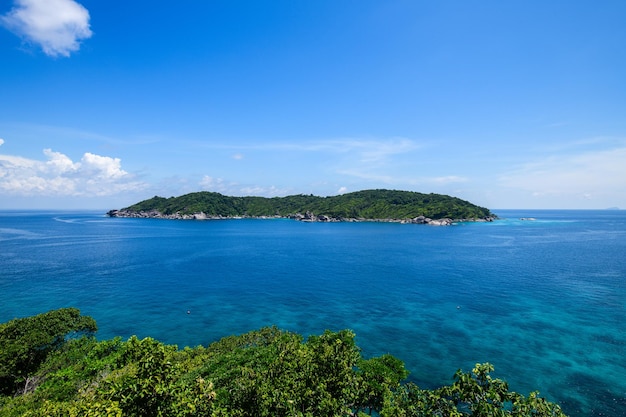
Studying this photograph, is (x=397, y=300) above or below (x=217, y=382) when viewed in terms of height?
below

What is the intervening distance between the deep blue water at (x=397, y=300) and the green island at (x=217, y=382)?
13.8 meters

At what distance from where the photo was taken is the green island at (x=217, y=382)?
1612 centimetres

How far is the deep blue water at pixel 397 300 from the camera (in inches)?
1992

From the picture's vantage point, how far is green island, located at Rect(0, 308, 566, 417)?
16125 millimetres

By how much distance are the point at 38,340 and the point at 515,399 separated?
5452 centimetres

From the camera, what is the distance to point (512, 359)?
5134cm

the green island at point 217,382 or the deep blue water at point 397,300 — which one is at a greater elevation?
the green island at point 217,382

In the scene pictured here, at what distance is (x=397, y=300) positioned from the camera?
265 feet

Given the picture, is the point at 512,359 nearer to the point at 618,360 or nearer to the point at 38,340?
the point at 618,360

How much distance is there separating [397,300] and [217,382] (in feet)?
195

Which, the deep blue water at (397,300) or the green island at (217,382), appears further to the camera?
the deep blue water at (397,300)

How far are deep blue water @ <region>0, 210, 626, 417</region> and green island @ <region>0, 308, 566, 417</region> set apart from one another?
13759mm

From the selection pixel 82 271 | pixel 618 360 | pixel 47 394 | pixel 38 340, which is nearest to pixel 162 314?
pixel 38 340

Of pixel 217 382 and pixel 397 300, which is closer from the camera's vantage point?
pixel 217 382
